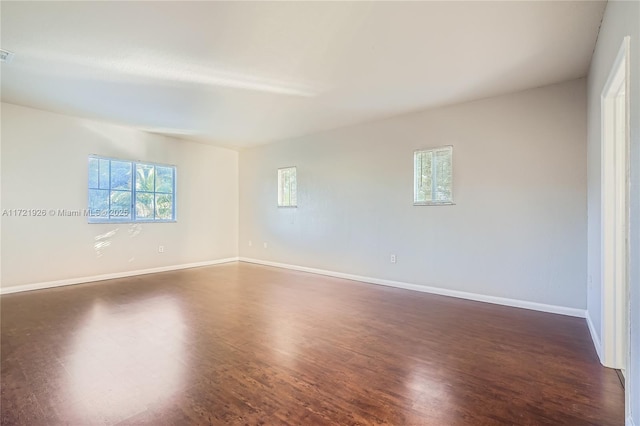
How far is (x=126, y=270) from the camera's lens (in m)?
5.51

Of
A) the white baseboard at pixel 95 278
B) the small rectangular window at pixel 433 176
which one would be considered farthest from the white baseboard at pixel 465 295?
the white baseboard at pixel 95 278

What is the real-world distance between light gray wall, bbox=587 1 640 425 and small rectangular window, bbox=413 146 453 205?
149 centimetres

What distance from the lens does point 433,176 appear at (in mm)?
4445

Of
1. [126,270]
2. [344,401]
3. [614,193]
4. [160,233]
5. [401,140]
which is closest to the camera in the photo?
[344,401]

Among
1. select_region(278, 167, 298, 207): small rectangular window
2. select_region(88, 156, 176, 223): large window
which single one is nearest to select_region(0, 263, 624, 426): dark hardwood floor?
select_region(88, 156, 176, 223): large window

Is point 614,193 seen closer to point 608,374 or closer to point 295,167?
point 608,374

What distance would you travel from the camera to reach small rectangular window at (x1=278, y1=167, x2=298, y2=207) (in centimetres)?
630

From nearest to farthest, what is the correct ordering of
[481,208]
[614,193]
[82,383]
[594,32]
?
[82,383], [614,193], [594,32], [481,208]

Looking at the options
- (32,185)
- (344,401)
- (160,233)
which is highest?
(32,185)

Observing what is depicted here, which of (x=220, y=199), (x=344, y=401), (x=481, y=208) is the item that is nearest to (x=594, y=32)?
(x=481, y=208)

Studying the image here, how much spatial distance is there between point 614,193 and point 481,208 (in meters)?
1.74

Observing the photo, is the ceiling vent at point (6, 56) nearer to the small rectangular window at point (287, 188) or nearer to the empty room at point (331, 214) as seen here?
the empty room at point (331, 214)

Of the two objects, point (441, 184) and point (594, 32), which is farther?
point (441, 184)

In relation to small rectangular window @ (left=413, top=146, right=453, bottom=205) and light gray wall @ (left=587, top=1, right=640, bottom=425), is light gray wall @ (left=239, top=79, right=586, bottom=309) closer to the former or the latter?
small rectangular window @ (left=413, top=146, right=453, bottom=205)
